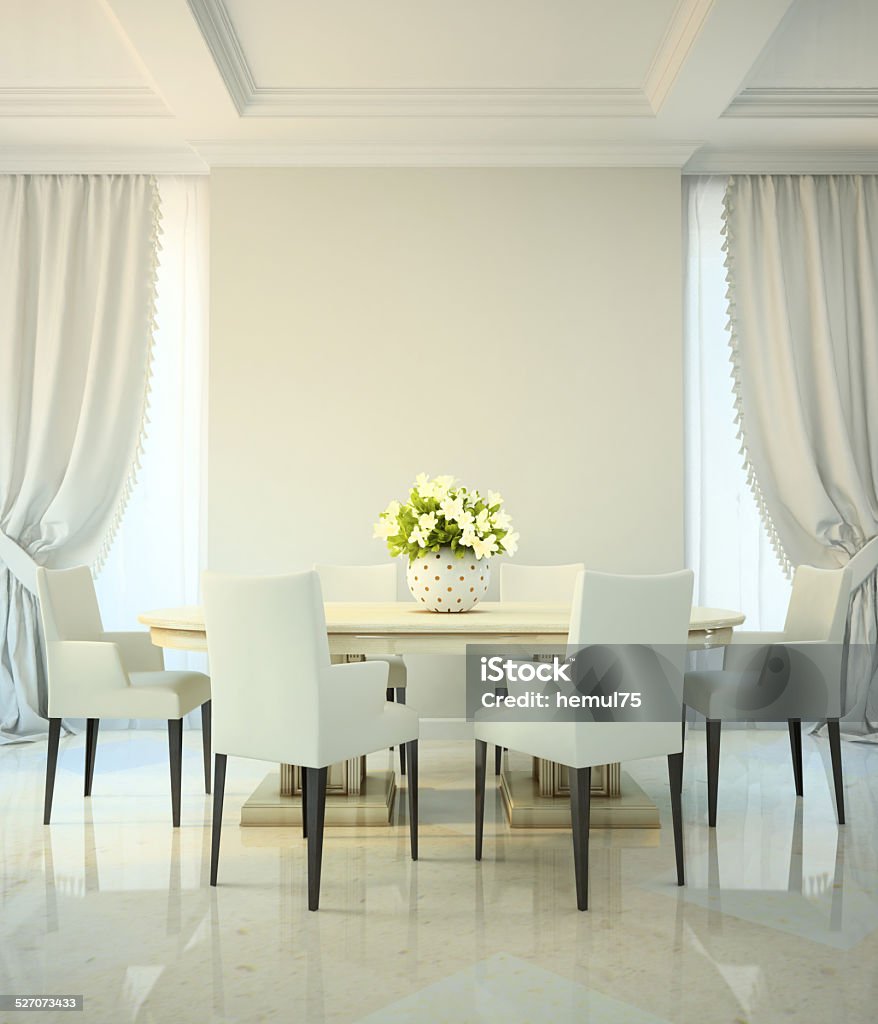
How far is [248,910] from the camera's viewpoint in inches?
94.1

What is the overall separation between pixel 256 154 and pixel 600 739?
140 inches

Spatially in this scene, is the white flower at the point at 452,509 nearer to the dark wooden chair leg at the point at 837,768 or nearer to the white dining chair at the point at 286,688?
the white dining chair at the point at 286,688

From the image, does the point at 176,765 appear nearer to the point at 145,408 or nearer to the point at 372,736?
the point at 372,736

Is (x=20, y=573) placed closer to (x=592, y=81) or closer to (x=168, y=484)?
(x=168, y=484)

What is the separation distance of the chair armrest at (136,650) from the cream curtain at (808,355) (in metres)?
3.13

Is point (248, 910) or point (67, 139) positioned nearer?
point (248, 910)

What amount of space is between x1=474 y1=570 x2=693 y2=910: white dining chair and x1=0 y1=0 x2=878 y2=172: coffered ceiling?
233 centimetres

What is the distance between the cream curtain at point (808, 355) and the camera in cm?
471

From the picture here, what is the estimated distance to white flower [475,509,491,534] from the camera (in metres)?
3.09

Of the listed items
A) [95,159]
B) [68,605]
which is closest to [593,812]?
[68,605]

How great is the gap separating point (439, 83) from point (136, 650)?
2.85 meters

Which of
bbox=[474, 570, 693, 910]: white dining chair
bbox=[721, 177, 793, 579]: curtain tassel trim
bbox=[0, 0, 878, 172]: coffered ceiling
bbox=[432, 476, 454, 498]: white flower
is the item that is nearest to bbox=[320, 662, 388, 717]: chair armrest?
bbox=[474, 570, 693, 910]: white dining chair

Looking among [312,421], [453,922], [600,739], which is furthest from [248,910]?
[312,421]

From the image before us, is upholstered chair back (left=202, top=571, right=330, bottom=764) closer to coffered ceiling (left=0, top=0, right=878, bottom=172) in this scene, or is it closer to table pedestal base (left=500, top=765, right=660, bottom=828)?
table pedestal base (left=500, top=765, right=660, bottom=828)
